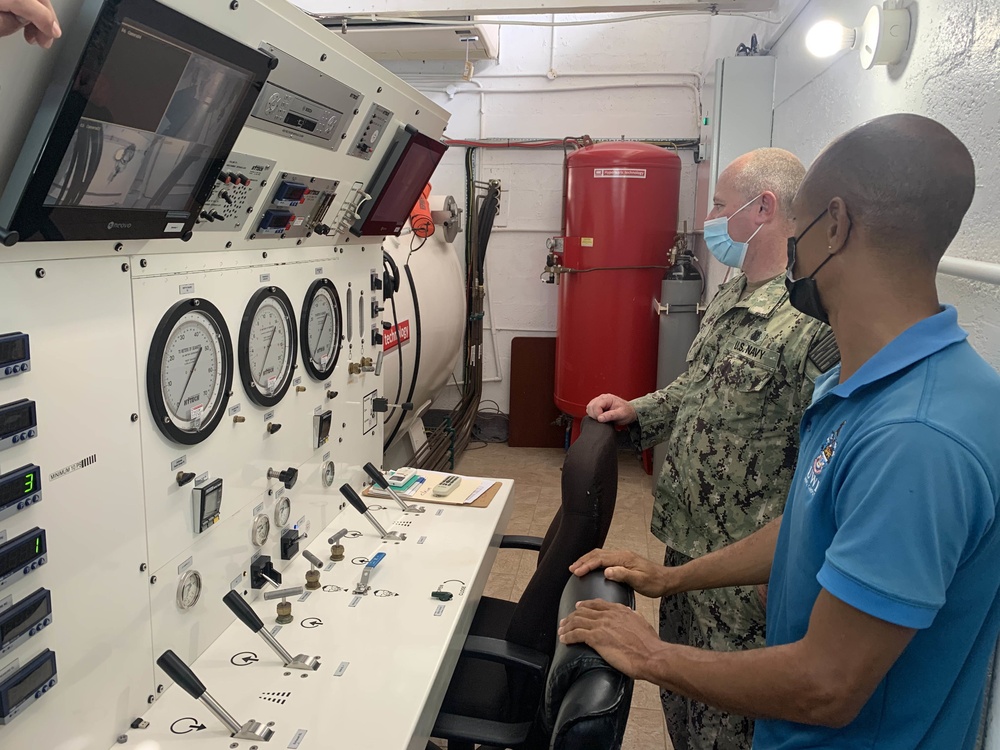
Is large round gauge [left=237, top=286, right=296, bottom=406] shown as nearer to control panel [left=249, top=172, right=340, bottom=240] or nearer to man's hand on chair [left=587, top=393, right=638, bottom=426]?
control panel [left=249, top=172, right=340, bottom=240]

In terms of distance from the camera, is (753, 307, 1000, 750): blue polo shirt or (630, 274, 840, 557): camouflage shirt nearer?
(753, 307, 1000, 750): blue polo shirt

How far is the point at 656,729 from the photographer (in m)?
2.41

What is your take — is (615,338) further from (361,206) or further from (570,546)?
(570,546)

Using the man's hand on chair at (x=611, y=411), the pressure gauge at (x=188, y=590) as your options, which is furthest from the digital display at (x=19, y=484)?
the man's hand on chair at (x=611, y=411)

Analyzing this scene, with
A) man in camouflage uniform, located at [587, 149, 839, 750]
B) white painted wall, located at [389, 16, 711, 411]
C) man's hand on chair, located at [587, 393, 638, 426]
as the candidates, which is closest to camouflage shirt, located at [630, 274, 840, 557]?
man in camouflage uniform, located at [587, 149, 839, 750]

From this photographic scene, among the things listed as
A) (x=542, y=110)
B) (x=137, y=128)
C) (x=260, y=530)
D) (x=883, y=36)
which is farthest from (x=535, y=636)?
(x=542, y=110)

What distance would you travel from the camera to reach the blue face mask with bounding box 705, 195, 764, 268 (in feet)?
6.20

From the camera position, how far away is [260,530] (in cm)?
170

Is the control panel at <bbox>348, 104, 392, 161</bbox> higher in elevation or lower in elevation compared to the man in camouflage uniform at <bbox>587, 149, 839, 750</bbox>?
higher

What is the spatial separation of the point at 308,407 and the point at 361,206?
620 millimetres

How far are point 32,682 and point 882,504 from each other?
1.17 meters

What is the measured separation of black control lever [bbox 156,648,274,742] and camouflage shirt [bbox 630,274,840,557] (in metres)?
1.10

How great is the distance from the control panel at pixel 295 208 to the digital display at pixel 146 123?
37 centimetres

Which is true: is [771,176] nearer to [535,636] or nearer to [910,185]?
[910,185]
